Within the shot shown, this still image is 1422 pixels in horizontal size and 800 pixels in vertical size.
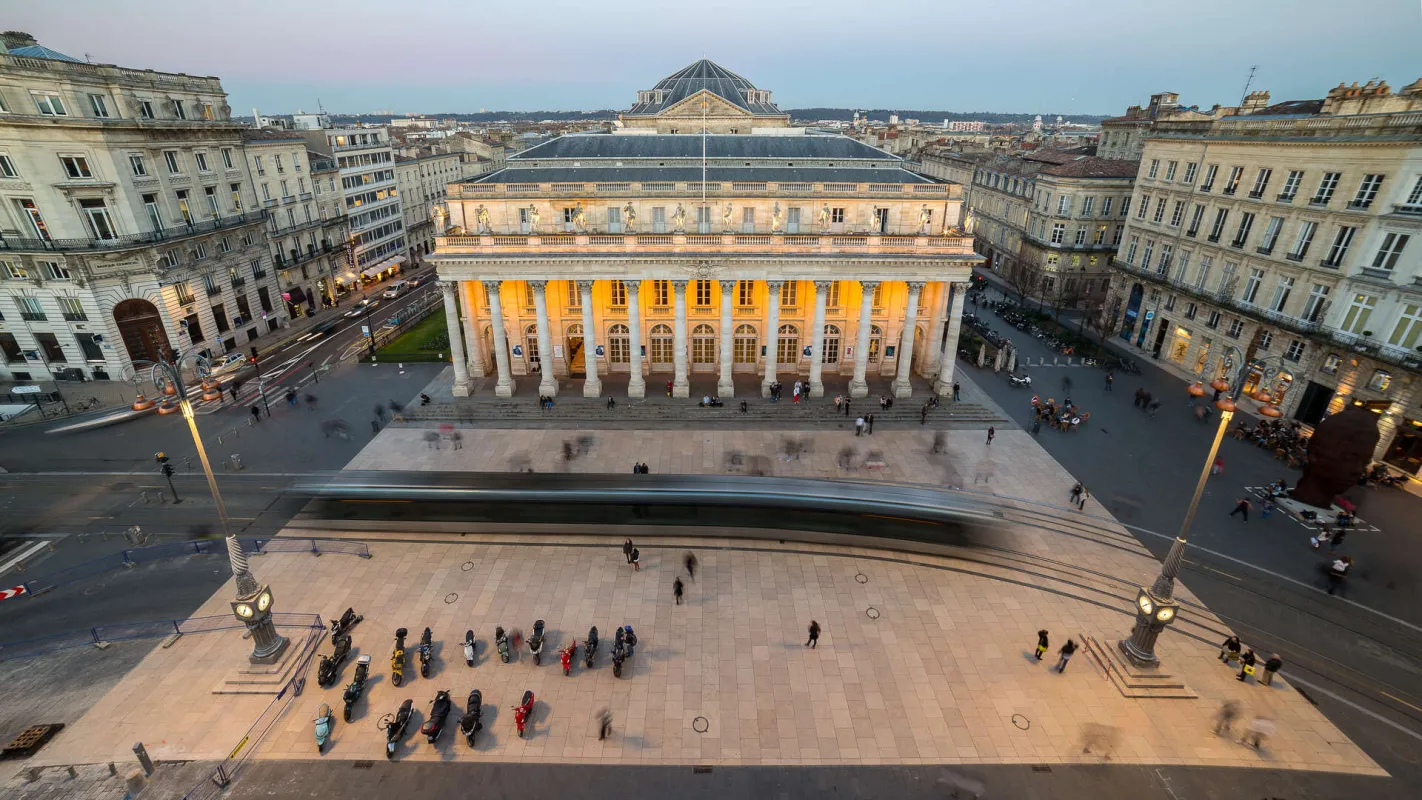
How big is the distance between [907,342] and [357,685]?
1523 inches

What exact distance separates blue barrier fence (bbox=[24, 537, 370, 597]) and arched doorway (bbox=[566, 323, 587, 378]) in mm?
22475

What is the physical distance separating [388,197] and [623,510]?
2944 inches

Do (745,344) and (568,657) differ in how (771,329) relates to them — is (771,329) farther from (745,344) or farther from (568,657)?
(568,657)

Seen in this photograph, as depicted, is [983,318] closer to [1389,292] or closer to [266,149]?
[1389,292]

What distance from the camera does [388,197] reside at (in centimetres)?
8369

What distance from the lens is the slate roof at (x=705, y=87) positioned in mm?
71500

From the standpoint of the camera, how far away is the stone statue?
3091 centimetres

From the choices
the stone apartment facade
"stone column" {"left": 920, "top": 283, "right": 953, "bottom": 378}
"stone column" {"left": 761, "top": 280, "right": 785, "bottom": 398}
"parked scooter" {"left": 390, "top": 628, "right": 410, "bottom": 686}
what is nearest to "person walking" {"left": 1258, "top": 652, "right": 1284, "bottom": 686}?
the stone apartment facade

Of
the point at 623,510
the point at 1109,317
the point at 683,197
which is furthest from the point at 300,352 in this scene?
the point at 1109,317

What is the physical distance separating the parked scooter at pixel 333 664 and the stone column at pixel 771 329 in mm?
30572

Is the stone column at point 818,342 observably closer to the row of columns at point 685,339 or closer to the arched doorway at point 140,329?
the row of columns at point 685,339

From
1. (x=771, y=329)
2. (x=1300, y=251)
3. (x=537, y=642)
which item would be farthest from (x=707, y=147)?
(x=1300, y=251)

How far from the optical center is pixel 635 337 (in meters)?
44.9

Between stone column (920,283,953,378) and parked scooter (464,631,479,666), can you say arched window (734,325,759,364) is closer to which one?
stone column (920,283,953,378)
